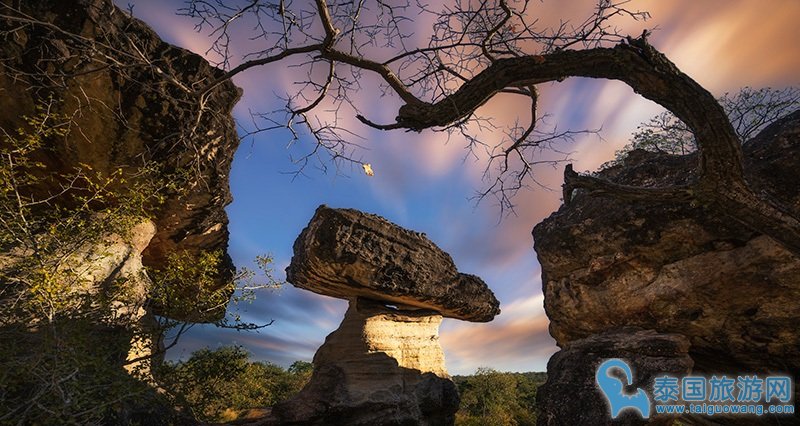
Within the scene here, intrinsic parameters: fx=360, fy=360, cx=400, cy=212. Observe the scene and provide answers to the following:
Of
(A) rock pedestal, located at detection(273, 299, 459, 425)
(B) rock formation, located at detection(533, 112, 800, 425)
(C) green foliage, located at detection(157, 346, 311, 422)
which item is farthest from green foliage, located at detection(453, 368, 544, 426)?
(B) rock formation, located at detection(533, 112, 800, 425)

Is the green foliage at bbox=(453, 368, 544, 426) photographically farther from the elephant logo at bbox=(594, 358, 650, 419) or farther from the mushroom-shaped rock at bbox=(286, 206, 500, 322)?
the elephant logo at bbox=(594, 358, 650, 419)

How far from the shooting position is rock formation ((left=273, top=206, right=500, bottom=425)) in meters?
11.1

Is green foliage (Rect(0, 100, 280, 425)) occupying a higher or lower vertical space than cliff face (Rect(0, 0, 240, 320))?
lower

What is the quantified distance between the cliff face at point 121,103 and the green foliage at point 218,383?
1785mm

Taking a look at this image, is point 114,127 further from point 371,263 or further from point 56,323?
point 371,263

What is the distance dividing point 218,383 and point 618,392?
13.0m

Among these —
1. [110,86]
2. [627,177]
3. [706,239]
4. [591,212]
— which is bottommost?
[706,239]

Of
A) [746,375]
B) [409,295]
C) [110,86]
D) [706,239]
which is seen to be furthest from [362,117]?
[409,295]

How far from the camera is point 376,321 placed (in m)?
13.0

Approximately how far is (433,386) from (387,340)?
87.1 inches

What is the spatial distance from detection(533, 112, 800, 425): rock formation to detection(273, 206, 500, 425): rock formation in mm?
5696

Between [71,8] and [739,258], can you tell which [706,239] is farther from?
[71,8]

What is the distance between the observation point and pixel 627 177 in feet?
25.8

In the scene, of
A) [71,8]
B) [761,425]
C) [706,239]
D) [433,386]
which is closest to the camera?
[706,239]
